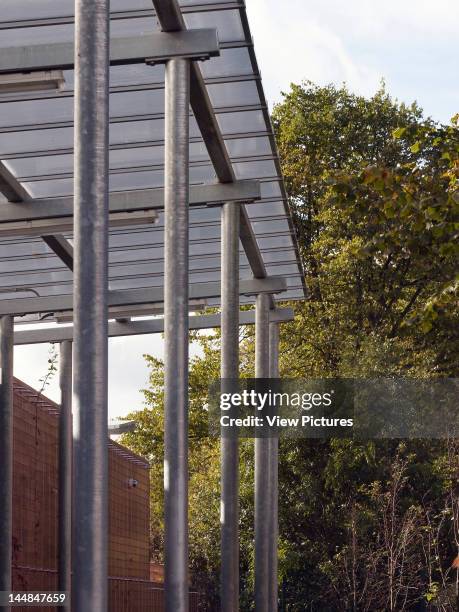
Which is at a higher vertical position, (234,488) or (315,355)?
(315,355)

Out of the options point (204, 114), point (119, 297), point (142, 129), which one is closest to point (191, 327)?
point (119, 297)

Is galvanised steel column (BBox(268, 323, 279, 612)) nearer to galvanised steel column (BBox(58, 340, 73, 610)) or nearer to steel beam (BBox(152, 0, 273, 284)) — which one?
galvanised steel column (BBox(58, 340, 73, 610))

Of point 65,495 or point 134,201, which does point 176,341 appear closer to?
point 134,201

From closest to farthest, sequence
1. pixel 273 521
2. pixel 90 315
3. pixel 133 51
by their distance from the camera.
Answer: pixel 90 315
pixel 133 51
pixel 273 521

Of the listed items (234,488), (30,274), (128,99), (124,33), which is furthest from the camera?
(30,274)

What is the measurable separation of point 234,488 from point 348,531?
12.9 m

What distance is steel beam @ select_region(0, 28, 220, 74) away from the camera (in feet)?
35.2

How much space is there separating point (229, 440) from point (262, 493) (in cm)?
345

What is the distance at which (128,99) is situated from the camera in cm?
1254

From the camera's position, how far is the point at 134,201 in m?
15.2

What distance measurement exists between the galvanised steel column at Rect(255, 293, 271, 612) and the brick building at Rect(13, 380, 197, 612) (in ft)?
10.2

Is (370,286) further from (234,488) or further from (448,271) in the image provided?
(234,488)

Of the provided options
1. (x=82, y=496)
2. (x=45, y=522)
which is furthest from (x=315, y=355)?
(x=82, y=496)

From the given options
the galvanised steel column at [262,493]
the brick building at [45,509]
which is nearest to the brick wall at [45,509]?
the brick building at [45,509]
